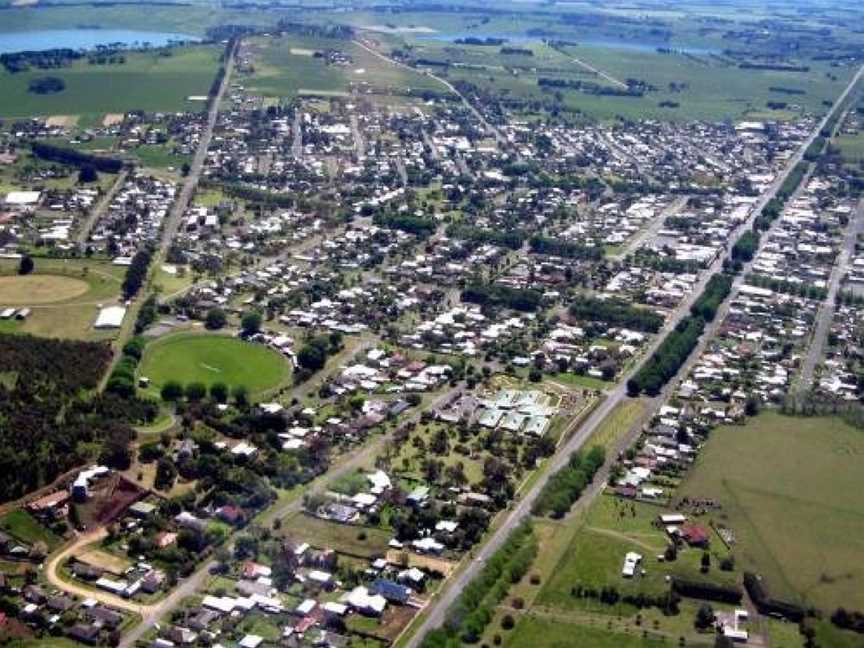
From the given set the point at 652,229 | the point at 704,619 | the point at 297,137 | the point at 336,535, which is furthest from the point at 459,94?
the point at 704,619

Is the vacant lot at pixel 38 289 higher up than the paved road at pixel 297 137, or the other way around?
the paved road at pixel 297 137

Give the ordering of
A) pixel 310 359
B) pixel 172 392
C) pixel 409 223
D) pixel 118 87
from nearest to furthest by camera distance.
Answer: pixel 172 392
pixel 310 359
pixel 409 223
pixel 118 87

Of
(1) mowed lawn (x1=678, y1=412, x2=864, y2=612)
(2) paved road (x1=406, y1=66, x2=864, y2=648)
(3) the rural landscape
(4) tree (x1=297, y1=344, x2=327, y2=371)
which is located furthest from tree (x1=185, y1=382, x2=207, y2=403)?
(1) mowed lawn (x1=678, y1=412, x2=864, y2=612)

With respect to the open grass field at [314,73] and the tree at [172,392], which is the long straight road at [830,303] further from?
the open grass field at [314,73]

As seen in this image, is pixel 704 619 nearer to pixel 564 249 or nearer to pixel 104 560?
pixel 104 560

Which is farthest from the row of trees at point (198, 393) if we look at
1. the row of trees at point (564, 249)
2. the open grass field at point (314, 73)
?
the open grass field at point (314, 73)
